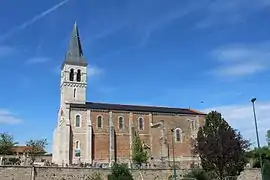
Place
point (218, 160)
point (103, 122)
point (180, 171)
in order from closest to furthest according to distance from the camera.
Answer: point (218, 160) < point (180, 171) < point (103, 122)

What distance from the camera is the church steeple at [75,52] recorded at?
79.2 meters

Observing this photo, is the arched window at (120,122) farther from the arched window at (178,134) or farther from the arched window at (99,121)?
the arched window at (178,134)

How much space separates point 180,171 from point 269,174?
43.8ft

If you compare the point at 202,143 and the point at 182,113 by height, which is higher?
the point at 182,113

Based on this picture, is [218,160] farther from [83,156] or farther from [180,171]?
[83,156]

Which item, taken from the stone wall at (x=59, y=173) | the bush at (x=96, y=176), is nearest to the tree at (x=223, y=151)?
the stone wall at (x=59, y=173)

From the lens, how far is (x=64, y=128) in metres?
68.2

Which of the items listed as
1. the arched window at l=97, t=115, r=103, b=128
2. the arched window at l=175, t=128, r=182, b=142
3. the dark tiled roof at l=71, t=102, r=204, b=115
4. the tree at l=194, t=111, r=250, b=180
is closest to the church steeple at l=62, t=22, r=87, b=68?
the dark tiled roof at l=71, t=102, r=204, b=115

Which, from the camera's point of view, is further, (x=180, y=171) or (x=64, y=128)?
(x=64, y=128)

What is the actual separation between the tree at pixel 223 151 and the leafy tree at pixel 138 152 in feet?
84.2

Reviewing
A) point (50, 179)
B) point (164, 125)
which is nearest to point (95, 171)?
point (50, 179)

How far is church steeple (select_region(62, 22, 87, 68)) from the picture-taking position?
79188mm

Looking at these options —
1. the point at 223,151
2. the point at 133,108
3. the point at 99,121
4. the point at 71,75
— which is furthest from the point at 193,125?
the point at 223,151

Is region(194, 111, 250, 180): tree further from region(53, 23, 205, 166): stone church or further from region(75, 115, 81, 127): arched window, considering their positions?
region(75, 115, 81, 127): arched window
